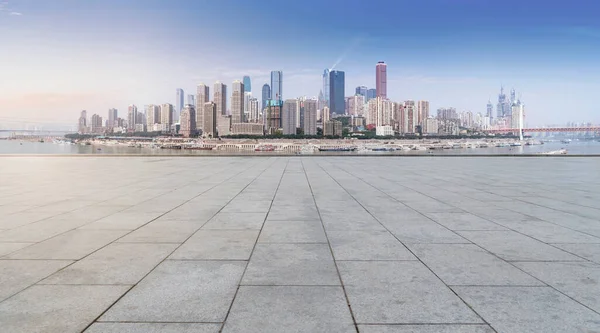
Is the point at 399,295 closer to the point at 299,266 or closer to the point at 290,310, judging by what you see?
the point at 290,310

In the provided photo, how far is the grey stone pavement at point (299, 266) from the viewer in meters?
3.92

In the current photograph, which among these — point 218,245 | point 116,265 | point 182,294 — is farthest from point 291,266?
point 116,265

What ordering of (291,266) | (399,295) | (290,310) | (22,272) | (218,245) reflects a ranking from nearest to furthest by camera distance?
1. (290,310)
2. (399,295)
3. (22,272)
4. (291,266)
5. (218,245)

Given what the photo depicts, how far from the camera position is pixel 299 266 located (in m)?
5.47

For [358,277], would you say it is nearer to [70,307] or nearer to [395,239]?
[395,239]

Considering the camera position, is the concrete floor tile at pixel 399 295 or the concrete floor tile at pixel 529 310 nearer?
the concrete floor tile at pixel 529 310

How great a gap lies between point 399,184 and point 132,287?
12.5 meters

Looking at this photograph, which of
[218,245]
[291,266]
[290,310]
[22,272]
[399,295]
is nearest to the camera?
[290,310]

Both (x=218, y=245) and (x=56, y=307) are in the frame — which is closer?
(x=56, y=307)

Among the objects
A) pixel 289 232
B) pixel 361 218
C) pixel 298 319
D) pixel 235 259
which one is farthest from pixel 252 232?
pixel 298 319

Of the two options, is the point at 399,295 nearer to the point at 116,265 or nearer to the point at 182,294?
the point at 182,294

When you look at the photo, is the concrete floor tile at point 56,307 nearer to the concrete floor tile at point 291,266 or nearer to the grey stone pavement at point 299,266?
the grey stone pavement at point 299,266

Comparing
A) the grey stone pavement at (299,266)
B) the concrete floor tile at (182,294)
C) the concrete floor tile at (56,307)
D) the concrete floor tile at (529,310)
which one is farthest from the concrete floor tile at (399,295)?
the concrete floor tile at (56,307)

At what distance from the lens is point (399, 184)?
617 inches
